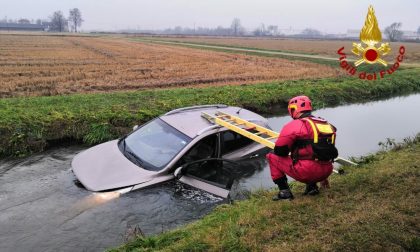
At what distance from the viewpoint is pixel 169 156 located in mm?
6367

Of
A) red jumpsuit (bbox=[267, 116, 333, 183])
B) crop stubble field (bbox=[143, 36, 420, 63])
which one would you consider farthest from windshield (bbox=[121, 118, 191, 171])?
crop stubble field (bbox=[143, 36, 420, 63])

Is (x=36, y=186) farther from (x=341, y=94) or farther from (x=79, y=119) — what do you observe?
(x=341, y=94)

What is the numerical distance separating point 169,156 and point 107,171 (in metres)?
0.98

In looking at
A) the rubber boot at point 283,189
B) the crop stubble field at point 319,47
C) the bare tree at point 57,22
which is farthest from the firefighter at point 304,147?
the bare tree at point 57,22

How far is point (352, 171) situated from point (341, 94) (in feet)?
41.8

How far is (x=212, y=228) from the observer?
478cm

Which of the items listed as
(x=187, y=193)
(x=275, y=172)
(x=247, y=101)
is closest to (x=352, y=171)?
(x=275, y=172)

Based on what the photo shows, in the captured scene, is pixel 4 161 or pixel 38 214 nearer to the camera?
pixel 38 214

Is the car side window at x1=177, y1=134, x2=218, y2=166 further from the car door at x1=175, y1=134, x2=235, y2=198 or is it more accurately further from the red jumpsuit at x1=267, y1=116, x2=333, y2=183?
the red jumpsuit at x1=267, y1=116, x2=333, y2=183

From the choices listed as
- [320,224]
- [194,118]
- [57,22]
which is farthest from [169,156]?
[57,22]

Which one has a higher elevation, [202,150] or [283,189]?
[202,150]

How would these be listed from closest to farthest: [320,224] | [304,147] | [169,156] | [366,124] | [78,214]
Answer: [320,224], [304,147], [78,214], [169,156], [366,124]

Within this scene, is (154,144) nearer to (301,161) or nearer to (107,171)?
(107,171)

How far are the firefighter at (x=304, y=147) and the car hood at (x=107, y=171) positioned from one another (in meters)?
2.16
